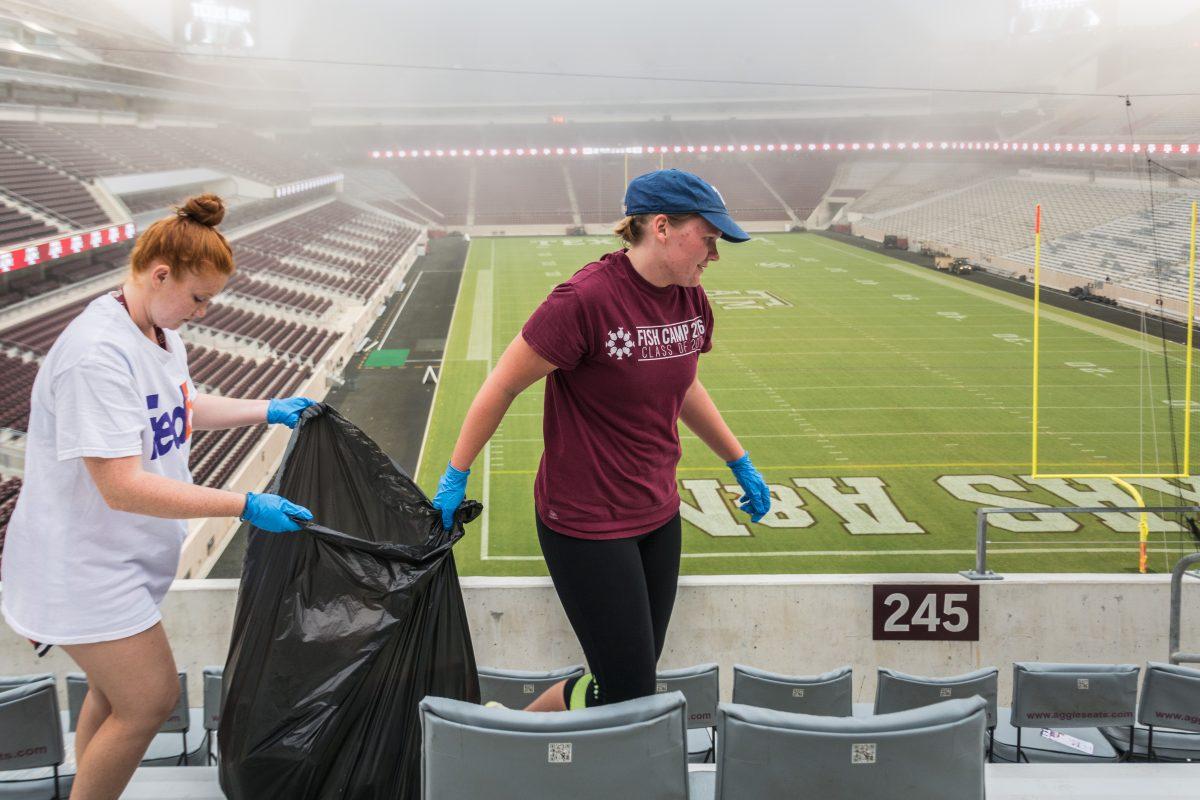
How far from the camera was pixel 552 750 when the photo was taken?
4.20 feet

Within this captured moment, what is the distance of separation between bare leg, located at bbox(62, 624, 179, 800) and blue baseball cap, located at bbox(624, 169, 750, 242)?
3.59 ft

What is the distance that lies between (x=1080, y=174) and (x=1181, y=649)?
965 inches

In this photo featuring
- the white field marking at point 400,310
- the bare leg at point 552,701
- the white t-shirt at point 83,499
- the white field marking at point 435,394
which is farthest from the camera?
the white field marking at point 400,310

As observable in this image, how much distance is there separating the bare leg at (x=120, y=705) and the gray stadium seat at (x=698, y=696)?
3.75 feet

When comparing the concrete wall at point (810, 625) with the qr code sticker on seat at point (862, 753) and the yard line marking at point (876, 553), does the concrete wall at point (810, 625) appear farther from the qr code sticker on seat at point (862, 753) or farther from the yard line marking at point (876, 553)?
the yard line marking at point (876, 553)

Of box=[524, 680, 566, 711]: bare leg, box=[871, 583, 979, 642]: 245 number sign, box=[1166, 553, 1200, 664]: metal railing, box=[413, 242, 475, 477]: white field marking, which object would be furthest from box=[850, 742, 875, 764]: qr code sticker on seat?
box=[413, 242, 475, 477]: white field marking

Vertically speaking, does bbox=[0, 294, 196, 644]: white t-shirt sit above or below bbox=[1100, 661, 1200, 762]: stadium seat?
above

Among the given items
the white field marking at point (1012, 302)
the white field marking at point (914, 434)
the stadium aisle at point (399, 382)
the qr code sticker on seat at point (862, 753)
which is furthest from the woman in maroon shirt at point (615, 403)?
the white field marking at point (1012, 302)

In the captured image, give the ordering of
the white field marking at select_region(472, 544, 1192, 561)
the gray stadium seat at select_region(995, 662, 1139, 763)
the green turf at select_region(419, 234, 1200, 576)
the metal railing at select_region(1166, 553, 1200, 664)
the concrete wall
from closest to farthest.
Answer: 1. the gray stadium seat at select_region(995, 662, 1139, 763)
2. the concrete wall
3. the metal railing at select_region(1166, 553, 1200, 664)
4. the white field marking at select_region(472, 544, 1192, 561)
5. the green turf at select_region(419, 234, 1200, 576)

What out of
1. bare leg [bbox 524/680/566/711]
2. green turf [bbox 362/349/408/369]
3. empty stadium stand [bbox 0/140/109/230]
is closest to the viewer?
bare leg [bbox 524/680/566/711]

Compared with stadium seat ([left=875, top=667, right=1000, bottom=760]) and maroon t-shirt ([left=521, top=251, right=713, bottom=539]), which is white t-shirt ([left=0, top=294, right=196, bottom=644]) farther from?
stadium seat ([left=875, top=667, right=1000, bottom=760])

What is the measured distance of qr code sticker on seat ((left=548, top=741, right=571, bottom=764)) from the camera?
128 cm

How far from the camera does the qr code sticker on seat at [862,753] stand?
129cm

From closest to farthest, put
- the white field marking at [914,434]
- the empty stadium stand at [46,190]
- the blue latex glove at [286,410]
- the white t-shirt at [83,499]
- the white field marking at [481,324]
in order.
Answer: the white t-shirt at [83,499] → the blue latex glove at [286,410] → the white field marking at [914,434] → the empty stadium stand at [46,190] → the white field marking at [481,324]
